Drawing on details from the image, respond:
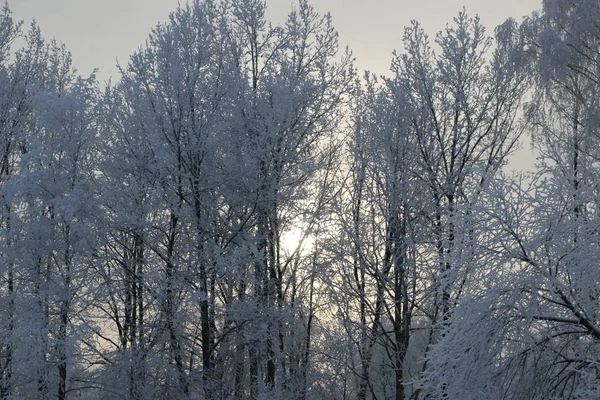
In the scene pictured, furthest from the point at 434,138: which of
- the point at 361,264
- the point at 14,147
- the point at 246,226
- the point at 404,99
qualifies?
the point at 14,147

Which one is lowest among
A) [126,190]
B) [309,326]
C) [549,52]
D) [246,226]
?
[309,326]

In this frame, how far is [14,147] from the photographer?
14891 millimetres

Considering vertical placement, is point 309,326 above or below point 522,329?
above

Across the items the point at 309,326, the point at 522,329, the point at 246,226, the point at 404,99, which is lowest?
the point at 522,329

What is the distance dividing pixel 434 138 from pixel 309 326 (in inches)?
204

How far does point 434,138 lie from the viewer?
11.8m

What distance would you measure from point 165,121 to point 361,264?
439 cm

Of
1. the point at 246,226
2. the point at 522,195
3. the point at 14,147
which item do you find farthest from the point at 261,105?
the point at 522,195

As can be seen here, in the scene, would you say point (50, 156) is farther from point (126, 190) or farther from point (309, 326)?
point (309, 326)

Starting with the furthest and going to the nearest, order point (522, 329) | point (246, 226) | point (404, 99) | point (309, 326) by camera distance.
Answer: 1. point (309, 326)
2. point (246, 226)
3. point (404, 99)
4. point (522, 329)

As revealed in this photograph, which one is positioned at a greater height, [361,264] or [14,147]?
[14,147]

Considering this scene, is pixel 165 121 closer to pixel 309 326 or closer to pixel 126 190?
pixel 126 190

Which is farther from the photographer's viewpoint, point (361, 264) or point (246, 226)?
point (246, 226)

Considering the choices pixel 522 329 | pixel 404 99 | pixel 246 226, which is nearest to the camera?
pixel 522 329
